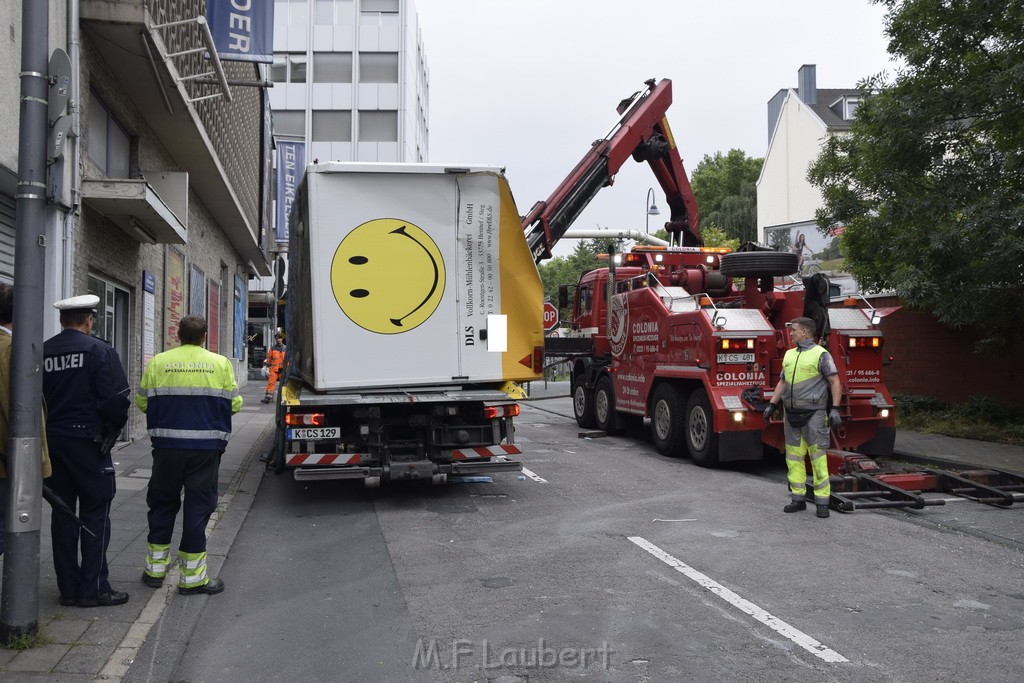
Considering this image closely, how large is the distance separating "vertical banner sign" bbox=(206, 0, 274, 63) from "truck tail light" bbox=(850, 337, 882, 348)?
976 centimetres

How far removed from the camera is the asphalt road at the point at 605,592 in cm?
429

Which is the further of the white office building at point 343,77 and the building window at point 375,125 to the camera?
the building window at point 375,125

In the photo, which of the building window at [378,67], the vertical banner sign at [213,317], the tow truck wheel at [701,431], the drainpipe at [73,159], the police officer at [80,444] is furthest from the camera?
the building window at [378,67]

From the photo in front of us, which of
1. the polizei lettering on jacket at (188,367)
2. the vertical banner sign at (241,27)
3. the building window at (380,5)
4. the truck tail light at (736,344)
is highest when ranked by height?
the building window at (380,5)

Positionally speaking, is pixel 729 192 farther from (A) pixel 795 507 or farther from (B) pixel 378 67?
(A) pixel 795 507

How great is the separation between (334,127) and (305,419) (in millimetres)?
38116

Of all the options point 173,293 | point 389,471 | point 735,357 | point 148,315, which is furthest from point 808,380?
point 173,293

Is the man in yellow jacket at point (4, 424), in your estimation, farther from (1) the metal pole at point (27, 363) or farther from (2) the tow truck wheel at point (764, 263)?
(2) the tow truck wheel at point (764, 263)

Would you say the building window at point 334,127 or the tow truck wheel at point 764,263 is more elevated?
the building window at point 334,127

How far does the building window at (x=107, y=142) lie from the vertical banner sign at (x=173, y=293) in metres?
3.11

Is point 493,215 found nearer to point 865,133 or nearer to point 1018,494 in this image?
point 1018,494

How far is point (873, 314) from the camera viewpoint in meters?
11.1

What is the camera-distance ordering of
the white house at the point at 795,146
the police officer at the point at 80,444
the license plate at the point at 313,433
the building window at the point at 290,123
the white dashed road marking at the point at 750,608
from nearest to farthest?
the white dashed road marking at the point at 750,608 < the police officer at the point at 80,444 < the license plate at the point at 313,433 < the building window at the point at 290,123 < the white house at the point at 795,146

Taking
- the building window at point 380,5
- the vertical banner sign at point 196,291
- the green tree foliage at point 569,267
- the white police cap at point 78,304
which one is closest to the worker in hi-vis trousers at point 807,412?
the white police cap at point 78,304
